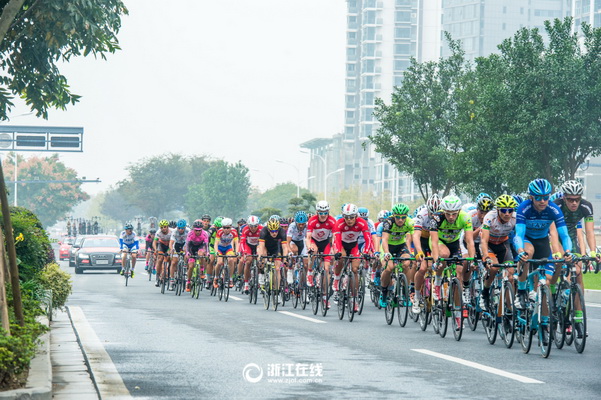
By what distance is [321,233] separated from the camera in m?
19.0

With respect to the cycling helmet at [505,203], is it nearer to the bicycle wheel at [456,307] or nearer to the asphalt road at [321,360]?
the bicycle wheel at [456,307]

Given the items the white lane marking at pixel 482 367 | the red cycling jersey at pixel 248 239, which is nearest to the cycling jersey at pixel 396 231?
the red cycling jersey at pixel 248 239

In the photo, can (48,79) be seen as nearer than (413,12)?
Yes

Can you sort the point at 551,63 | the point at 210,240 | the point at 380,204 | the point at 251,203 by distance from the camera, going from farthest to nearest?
the point at 251,203 → the point at 380,204 → the point at 551,63 → the point at 210,240

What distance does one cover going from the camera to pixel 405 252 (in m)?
17.4

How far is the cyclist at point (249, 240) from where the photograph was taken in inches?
878

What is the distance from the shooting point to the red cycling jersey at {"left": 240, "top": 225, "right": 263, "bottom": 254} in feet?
73.3

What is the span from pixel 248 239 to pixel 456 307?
9.89m

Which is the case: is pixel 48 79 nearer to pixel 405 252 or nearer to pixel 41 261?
pixel 41 261

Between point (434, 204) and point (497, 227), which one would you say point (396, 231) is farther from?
point (497, 227)

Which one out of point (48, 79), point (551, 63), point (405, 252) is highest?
point (551, 63)

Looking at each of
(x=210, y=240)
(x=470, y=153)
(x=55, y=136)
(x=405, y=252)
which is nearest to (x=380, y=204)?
(x=55, y=136)

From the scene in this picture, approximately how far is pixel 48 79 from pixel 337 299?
5934mm

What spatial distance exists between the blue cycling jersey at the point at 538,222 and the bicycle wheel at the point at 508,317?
21.6 inches
